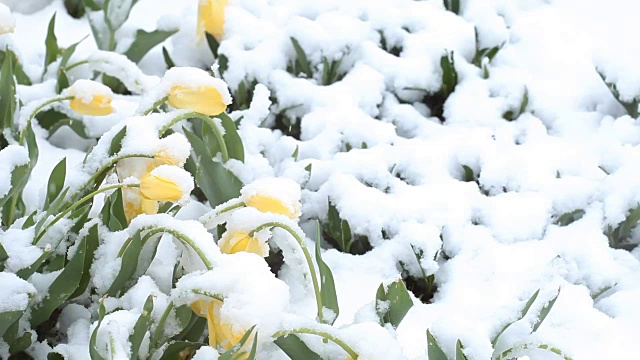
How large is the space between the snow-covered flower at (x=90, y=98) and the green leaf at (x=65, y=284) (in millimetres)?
272

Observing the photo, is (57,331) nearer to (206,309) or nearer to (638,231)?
(206,309)

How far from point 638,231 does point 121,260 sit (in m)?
1.00

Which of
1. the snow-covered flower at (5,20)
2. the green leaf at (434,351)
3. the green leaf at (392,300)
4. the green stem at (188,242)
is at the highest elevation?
the snow-covered flower at (5,20)

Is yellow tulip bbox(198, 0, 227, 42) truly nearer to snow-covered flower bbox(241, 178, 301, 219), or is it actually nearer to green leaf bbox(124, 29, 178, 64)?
green leaf bbox(124, 29, 178, 64)

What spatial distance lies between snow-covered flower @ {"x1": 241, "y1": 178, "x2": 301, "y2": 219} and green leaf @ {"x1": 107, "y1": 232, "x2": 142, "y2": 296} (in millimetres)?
149

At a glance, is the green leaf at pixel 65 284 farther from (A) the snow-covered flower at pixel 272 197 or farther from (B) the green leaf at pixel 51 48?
(B) the green leaf at pixel 51 48

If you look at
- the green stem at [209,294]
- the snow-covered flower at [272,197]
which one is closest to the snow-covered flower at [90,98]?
the snow-covered flower at [272,197]

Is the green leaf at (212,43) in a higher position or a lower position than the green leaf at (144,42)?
lower

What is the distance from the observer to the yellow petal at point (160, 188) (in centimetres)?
96

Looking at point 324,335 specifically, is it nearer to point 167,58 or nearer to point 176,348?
point 176,348

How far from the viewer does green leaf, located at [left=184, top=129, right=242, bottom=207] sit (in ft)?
4.16

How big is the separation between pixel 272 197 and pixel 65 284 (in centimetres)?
31

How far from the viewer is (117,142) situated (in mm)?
1108

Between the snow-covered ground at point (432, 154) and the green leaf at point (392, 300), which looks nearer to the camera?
the green leaf at point (392, 300)
